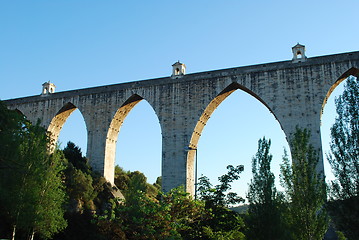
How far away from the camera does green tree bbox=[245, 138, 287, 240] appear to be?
15945 mm

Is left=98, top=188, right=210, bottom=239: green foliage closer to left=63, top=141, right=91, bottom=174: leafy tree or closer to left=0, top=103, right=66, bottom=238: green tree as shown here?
left=0, top=103, right=66, bottom=238: green tree

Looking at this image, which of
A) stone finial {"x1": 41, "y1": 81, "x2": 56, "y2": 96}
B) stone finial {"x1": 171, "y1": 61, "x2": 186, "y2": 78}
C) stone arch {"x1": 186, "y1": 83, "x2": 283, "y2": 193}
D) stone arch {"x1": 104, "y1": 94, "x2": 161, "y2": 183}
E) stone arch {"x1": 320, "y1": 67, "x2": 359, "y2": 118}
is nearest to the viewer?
stone arch {"x1": 320, "y1": 67, "x2": 359, "y2": 118}

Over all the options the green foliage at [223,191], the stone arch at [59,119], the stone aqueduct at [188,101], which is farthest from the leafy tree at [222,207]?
the stone arch at [59,119]

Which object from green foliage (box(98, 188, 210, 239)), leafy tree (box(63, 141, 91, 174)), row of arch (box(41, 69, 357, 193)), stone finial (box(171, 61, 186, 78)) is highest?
stone finial (box(171, 61, 186, 78))

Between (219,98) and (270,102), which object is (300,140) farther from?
(219,98)

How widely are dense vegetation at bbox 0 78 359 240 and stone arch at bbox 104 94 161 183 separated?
775 centimetres

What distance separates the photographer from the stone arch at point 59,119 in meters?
30.3

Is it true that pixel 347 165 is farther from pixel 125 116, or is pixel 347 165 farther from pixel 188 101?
pixel 125 116

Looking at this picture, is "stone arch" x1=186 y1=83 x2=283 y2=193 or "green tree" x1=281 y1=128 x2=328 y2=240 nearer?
"green tree" x1=281 y1=128 x2=328 y2=240

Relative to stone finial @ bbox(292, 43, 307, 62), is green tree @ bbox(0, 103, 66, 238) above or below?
below

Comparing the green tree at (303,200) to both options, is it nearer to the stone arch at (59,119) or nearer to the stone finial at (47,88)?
the stone arch at (59,119)

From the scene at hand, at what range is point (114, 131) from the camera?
1125 inches

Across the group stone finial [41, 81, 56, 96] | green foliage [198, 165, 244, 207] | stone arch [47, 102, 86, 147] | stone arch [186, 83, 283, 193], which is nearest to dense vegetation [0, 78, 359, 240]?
green foliage [198, 165, 244, 207]

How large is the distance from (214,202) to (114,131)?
1305 cm
